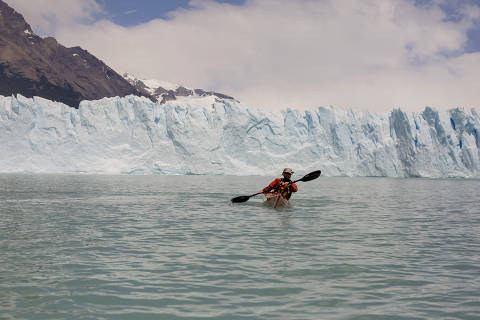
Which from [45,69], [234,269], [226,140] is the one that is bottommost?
[234,269]

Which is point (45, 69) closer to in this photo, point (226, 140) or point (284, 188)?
point (226, 140)

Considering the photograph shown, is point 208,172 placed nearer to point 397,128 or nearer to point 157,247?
point 397,128

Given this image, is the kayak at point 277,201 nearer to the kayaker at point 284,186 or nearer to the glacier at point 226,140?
the kayaker at point 284,186

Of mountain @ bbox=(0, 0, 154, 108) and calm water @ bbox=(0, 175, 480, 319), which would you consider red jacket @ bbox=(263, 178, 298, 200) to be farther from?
mountain @ bbox=(0, 0, 154, 108)

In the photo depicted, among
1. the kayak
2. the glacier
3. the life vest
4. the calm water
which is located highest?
the glacier

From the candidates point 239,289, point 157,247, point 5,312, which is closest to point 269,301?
point 239,289

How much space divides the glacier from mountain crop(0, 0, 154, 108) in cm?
5021

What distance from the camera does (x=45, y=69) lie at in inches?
3999

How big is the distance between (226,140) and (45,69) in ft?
237

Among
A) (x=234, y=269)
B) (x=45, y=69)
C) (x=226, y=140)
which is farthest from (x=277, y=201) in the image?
(x=45, y=69)

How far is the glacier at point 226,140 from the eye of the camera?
43.6 meters

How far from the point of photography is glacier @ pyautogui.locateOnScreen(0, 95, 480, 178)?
43.6 m

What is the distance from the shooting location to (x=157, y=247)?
6586 millimetres

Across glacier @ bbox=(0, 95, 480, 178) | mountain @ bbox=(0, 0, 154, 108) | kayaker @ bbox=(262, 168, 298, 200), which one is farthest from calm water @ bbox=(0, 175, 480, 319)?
mountain @ bbox=(0, 0, 154, 108)
